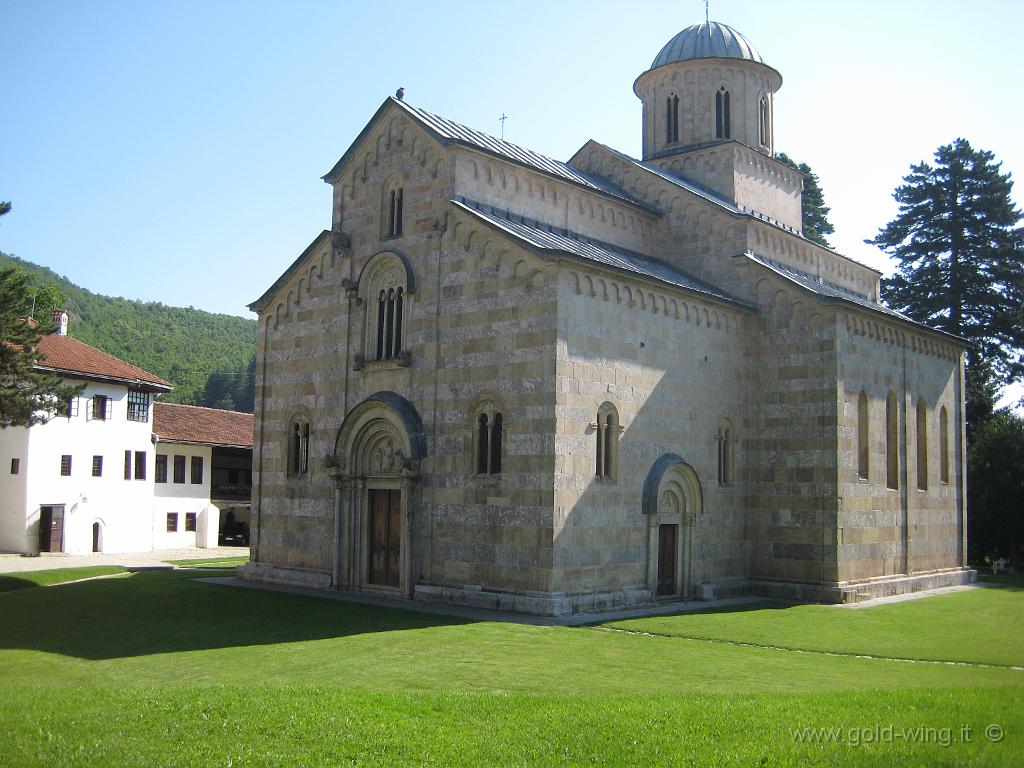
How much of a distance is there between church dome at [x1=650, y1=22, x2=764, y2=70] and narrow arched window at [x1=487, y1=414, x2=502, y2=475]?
18.3m

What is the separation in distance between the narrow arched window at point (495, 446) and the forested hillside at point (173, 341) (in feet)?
238

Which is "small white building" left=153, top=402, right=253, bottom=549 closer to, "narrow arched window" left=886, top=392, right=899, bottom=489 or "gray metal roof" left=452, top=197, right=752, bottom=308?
"gray metal roof" left=452, top=197, right=752, bottom=308

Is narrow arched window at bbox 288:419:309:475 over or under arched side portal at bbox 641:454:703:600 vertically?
over

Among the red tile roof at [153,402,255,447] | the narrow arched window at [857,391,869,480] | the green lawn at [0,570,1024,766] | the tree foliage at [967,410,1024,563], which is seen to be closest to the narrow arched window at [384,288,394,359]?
the green lawn at [0,570,1024,766]

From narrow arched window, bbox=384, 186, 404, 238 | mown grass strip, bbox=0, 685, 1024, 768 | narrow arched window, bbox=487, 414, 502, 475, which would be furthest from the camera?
narrow arched window, bbox=384, 186, 404, 238

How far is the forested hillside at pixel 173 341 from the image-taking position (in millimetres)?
93125

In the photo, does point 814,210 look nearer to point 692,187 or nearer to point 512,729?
point 692,187

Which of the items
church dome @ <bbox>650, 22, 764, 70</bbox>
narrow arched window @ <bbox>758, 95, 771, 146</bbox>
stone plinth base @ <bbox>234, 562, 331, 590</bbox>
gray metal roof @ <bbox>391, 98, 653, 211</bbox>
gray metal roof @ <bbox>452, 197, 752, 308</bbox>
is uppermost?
church dome @ <bbox>650, 22, 764, 70</bbox>

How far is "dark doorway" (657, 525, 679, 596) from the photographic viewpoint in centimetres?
2383

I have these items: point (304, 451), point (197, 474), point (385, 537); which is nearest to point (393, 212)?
point (304, 451)

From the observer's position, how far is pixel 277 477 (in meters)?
27.5

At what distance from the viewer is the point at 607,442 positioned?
887 inches

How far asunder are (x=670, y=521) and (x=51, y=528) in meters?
29.6

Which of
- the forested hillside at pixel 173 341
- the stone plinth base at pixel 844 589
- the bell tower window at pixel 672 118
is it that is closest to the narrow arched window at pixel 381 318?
the stone plinth base at pixel 844 589
